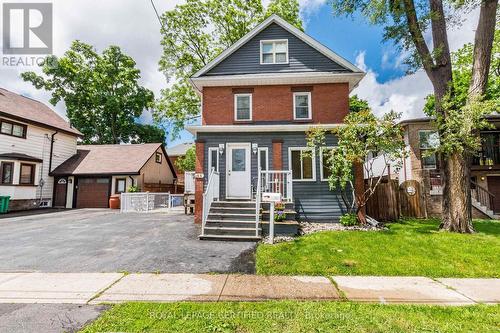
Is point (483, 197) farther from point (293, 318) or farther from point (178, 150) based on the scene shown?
point (178, 150)

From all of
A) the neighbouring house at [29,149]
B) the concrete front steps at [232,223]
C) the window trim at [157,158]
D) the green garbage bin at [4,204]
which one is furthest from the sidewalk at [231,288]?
the window trim at [157,158]

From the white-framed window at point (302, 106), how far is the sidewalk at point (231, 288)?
8.87m

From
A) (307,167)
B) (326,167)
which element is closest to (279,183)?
(307,167)

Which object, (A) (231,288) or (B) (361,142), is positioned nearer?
(A) (231,288)

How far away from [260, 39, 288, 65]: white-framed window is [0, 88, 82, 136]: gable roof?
1669 centimetres

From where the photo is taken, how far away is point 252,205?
32.9 ft

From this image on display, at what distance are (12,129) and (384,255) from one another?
22700mm

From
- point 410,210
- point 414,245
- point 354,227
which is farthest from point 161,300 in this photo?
point 410,210

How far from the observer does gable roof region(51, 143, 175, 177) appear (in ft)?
65.6

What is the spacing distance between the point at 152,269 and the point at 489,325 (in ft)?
19.0

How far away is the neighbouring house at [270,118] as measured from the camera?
36.6ft

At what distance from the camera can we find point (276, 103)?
12.8 m

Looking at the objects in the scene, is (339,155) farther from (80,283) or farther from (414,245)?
(80,283)

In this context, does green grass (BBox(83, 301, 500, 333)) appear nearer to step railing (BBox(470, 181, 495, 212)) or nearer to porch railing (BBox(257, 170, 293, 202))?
porch railing (BBox(257, 170, 293, 202))
